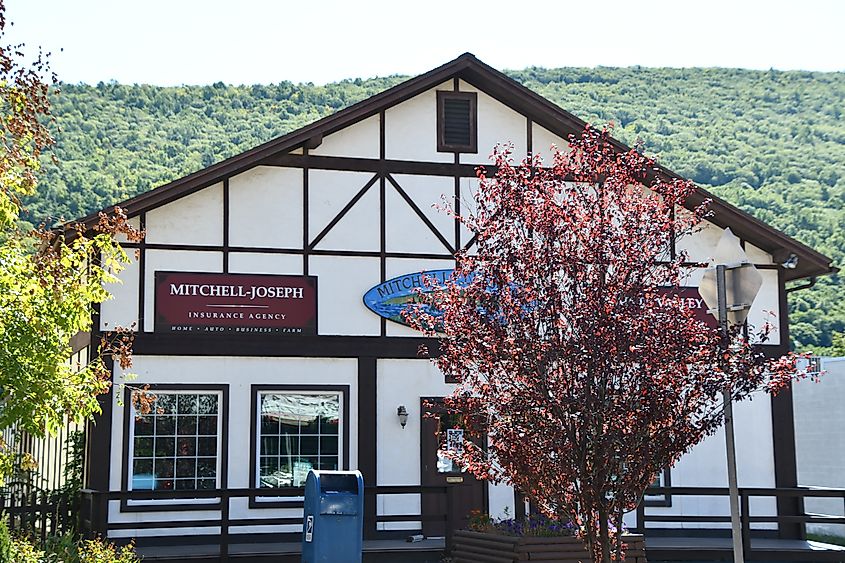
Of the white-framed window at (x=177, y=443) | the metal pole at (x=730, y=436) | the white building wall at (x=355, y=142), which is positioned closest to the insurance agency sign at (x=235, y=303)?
the white-framed window at (x=177, y=443)

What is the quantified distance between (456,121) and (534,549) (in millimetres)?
8230

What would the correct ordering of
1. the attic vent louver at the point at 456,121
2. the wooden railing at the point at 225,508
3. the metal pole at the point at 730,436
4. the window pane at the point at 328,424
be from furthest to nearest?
the attic vent louver at the point at 456,121 < the window pane at the point at 328,424 < the wooden railing at the point at 225,508 < the metal pole at the point at 730,436

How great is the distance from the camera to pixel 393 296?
19.3 meters

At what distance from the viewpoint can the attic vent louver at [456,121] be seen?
20203mm

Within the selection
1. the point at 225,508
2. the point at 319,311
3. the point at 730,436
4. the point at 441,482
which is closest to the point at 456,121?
the point at 319,311

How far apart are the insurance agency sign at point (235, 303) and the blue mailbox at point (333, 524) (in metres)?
4.19

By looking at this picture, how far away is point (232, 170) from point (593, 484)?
34.1 feet

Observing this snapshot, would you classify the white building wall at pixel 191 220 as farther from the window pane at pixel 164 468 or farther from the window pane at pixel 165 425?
the window pane at pixel 164 468

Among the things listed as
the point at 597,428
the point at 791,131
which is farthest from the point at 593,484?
the point at 791,131

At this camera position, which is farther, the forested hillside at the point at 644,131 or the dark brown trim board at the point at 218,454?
the forested hillside at the point at 644,131

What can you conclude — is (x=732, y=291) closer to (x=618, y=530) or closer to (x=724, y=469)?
(x=618, y=530)

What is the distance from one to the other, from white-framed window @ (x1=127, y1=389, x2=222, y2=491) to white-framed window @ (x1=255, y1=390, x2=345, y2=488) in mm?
732

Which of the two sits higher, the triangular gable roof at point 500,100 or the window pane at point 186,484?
the triangular gable roof at point 500,100

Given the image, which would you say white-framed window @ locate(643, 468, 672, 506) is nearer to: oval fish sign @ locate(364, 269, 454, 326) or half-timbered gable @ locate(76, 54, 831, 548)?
half-timbered gable @ locate(76, 54, 831, 548)
